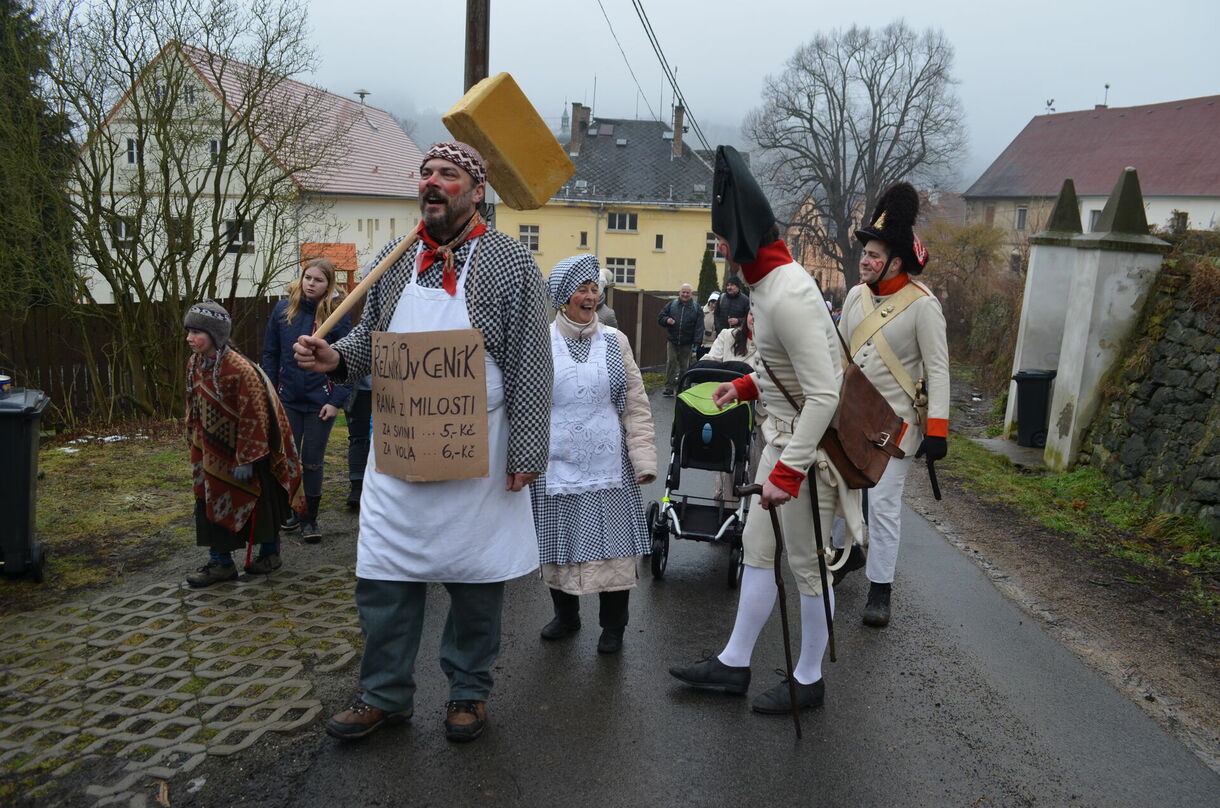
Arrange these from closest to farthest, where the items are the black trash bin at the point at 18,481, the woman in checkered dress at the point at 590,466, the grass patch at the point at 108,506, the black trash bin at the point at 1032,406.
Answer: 1. the woman in checkered dress at the point at 590,466
2. the black trash bin at the point at 18,481
3. the grass patch at the point at 108,506
4. the black trash bin at the point at 1032,406

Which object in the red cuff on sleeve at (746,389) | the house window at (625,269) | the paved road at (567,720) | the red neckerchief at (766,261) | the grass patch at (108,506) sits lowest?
the grass patch at (108,506)

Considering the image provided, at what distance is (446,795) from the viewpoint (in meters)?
3.55

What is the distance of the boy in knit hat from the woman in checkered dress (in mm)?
1795

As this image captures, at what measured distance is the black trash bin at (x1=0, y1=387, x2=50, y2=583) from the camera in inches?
213

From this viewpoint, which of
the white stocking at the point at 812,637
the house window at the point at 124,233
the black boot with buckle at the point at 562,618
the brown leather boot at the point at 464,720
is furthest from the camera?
the house window at the point at 124,233

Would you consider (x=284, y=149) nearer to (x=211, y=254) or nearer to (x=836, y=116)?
(x=211, y=254)

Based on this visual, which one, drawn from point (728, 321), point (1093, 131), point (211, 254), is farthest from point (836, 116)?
point (211, 254)

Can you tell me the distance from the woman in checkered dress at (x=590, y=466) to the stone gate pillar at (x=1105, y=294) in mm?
6463

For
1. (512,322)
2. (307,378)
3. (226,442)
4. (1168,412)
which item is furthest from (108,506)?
(1168,412)

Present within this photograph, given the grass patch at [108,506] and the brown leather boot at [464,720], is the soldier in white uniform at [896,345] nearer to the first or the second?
the brown leather boot at [464,720]

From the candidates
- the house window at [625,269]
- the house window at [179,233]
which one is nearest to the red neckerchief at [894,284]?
the house window at [179,233]

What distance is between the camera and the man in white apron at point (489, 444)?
12.2 ft

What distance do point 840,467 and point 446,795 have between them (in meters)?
2.00

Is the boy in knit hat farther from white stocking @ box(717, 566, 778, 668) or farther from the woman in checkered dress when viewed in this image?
white stocking @ box(717, 566, 778, 668)
